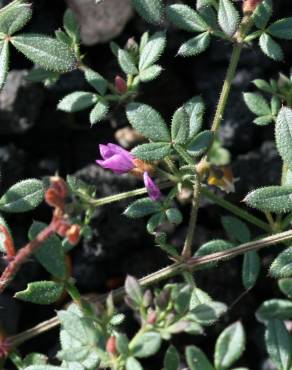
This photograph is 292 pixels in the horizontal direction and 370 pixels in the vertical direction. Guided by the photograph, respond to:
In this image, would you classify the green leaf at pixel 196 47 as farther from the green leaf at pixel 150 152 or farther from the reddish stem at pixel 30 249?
the reddish stem at pixel 30 249

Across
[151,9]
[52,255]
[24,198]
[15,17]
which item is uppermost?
[15,17]

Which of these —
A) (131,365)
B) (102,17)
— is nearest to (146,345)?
(131,365)

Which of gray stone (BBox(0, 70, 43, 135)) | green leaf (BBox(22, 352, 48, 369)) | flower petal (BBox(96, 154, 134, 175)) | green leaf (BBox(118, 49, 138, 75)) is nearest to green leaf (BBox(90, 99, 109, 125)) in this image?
green leaf (BBox(118, 49, 138, 75))

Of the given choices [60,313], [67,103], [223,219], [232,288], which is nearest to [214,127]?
[223,219]

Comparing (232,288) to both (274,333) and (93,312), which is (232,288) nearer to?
(274,333)

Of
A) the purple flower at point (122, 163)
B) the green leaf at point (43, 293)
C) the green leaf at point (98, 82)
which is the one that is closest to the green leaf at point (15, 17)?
the green leaf at point (98, 82)

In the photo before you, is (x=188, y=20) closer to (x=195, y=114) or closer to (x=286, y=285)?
(x=195, y=114)
